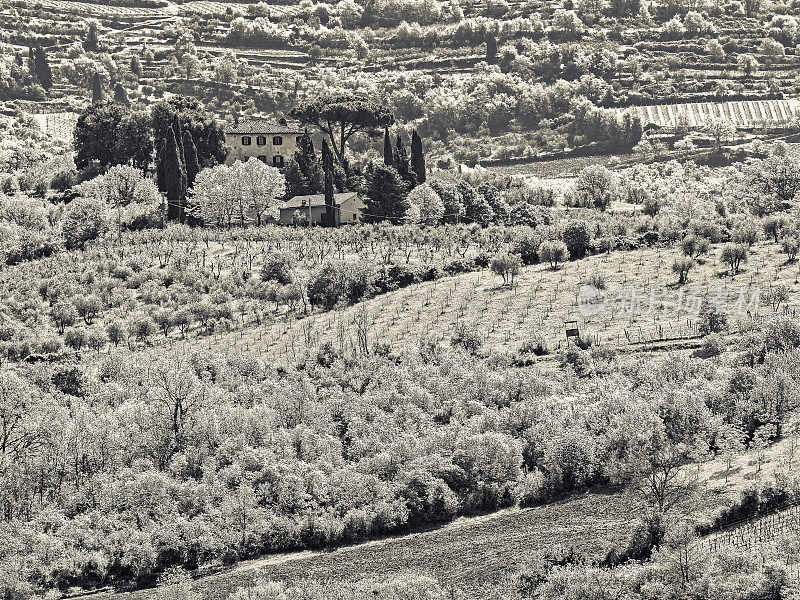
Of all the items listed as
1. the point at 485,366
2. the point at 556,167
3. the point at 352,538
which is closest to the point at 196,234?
the point at 485,366

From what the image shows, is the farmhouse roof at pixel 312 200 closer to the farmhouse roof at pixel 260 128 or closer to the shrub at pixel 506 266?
the farmhouse roof at pixel 260 128

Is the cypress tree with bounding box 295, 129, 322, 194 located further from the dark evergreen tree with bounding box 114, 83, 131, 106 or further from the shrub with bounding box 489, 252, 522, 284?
the dark evergreen tree with bounding box 114, 83, 131, 106

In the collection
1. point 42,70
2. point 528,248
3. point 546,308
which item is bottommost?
point 546,308

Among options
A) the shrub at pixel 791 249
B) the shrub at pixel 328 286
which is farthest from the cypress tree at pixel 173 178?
the shrub at pixel 791 249

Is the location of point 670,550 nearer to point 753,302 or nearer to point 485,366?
point 485,366

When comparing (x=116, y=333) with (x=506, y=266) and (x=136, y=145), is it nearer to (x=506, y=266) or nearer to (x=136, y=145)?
(x=506, y=266)

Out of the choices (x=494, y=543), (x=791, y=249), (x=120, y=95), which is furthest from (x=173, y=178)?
(x=120, y=95)
